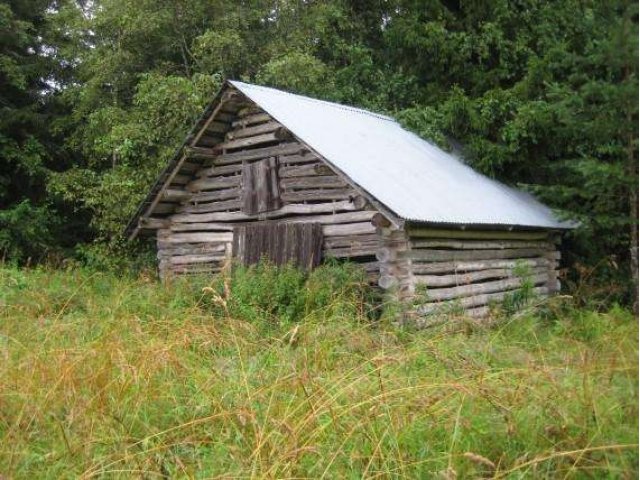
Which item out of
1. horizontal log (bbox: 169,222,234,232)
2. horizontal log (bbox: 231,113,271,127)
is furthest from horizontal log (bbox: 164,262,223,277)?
horizontal log (bbox: 231,113,271,127)

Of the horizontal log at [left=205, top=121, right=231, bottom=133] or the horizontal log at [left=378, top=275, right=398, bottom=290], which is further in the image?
the horizontal log at [left=205, top=121, right=231, bottom=133]

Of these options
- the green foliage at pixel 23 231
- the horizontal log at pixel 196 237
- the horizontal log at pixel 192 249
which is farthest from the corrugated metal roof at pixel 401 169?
the green foliage at pixel 23 231

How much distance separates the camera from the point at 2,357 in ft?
18.0

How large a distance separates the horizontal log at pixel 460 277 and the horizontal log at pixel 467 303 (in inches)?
12.1

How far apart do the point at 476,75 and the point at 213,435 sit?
1532cm

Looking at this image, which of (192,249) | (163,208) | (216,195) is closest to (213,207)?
(216,195)

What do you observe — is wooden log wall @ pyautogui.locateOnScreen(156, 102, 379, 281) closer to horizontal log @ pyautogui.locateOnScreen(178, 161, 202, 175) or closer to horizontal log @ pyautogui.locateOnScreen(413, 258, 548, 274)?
horizontal log @ pyautogui.locateOnScreen(178, 161, 202, 175)

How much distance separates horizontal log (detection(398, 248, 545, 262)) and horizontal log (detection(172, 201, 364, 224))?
1295mm

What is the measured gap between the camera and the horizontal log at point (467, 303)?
9.86 m

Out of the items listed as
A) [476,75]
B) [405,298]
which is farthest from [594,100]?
[476,75]

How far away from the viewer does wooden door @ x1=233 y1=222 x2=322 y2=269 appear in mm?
11492

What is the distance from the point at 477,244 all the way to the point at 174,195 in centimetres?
594

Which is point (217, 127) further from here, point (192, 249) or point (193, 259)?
point (193, 259)

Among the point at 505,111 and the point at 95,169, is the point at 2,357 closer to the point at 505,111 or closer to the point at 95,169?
the point at 505,111
